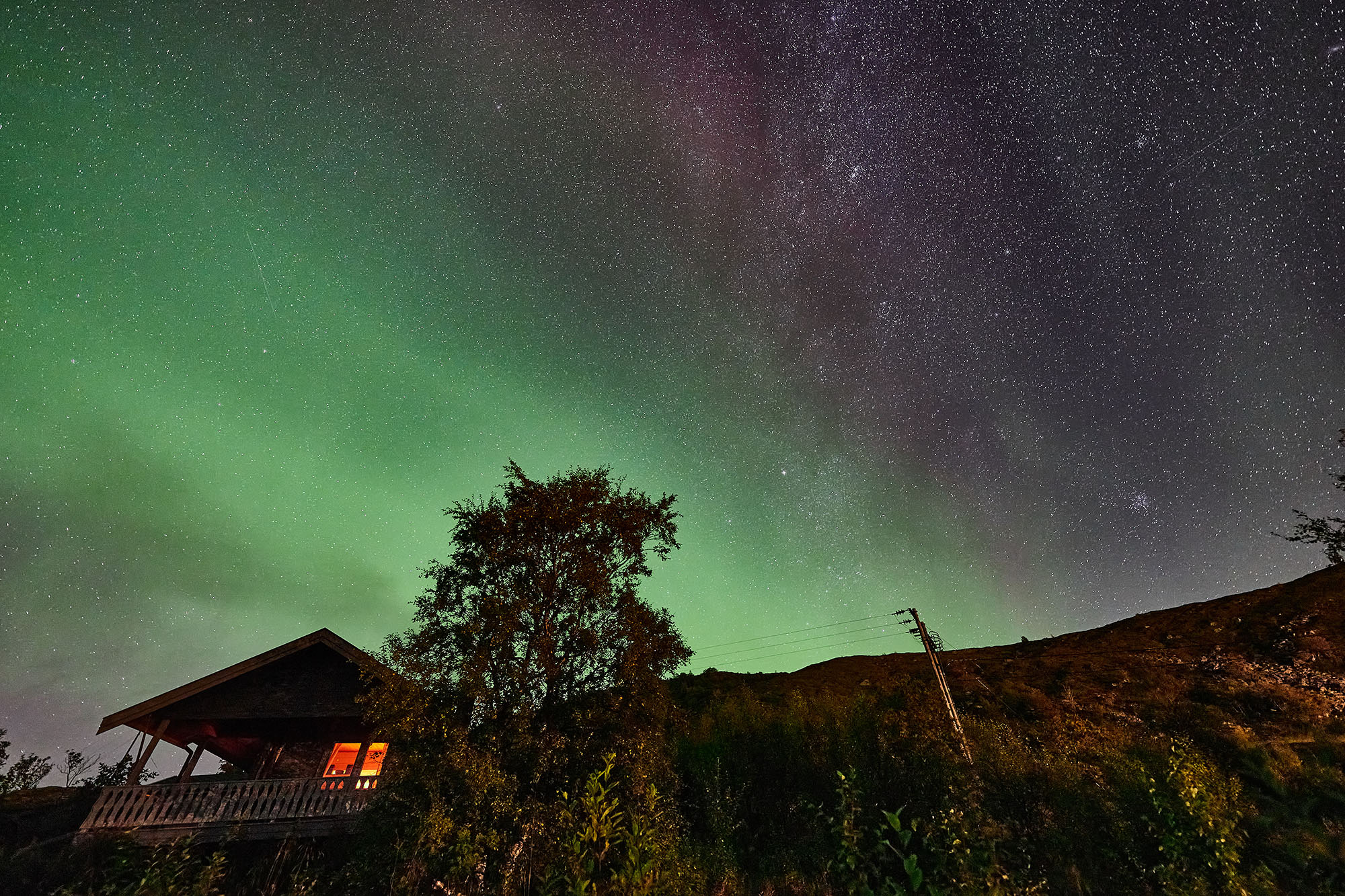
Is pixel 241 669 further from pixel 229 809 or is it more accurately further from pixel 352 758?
pixel 352 758

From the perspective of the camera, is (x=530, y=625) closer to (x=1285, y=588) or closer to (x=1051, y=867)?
(x=1051, y=867)

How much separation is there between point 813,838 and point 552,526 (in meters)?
16.4

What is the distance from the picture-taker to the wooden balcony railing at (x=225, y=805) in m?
18.0

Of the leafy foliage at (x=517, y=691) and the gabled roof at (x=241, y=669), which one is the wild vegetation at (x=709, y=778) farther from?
the gabled roof at (x=241, y=669)

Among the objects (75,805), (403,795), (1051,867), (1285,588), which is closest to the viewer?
(403,795)

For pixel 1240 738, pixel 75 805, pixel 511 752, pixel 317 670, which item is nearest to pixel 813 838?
pixel 511 752

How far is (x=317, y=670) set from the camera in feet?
74.1

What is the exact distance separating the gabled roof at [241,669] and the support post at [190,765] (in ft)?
7.97

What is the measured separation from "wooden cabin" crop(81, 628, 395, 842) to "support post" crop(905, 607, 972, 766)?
23489 millimetres

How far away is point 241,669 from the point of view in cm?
2095

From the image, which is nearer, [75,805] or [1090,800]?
[1090,800]

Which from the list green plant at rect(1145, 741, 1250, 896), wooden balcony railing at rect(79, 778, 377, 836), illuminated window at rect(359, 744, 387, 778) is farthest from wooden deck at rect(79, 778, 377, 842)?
green plant at rect(1145, 741, 1250, 896)

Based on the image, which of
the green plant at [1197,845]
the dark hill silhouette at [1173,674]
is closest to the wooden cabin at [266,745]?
the green plant at [1197,845]

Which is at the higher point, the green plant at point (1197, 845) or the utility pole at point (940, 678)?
the utility pole at point (940, 678)
